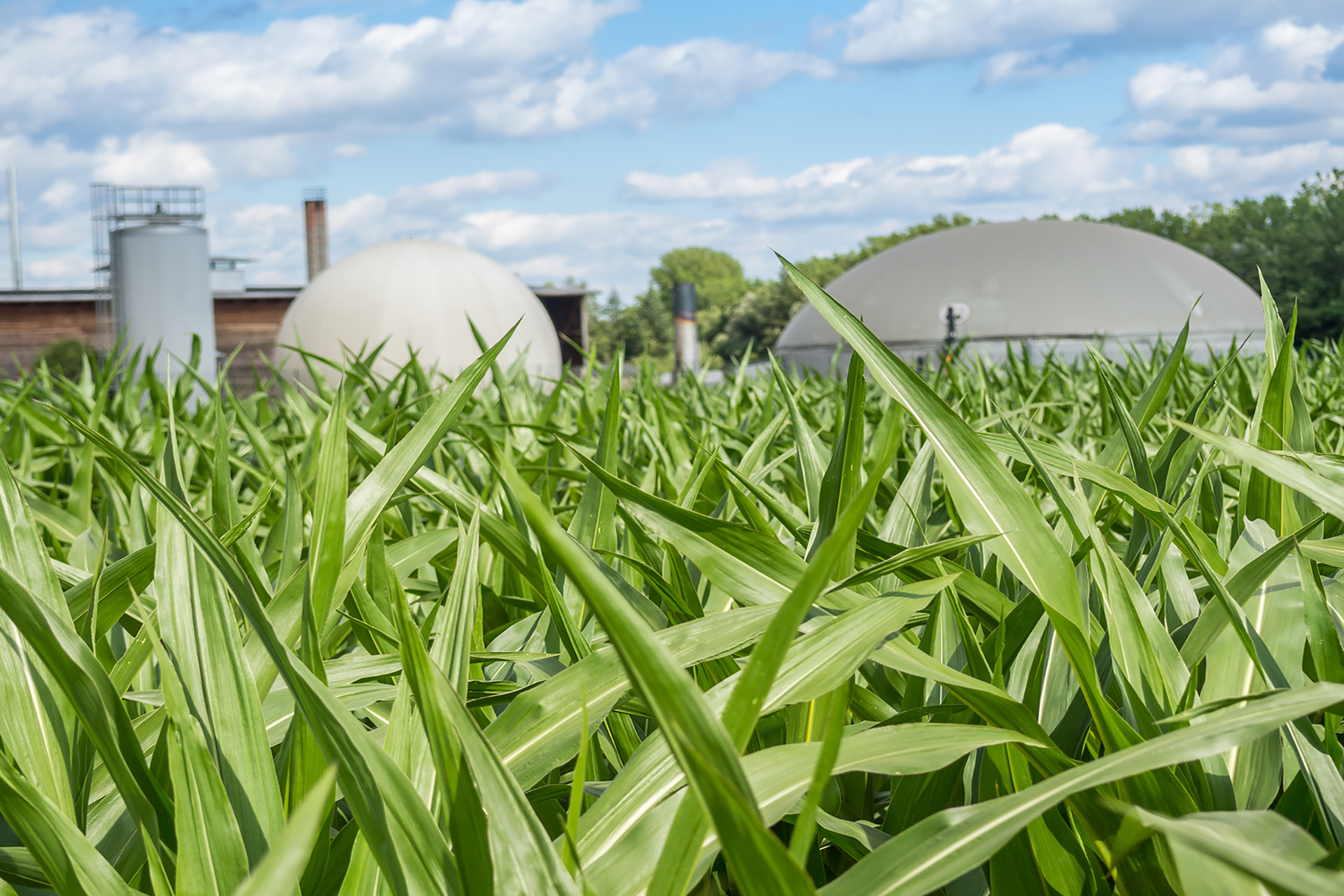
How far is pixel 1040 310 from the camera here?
1312 cm

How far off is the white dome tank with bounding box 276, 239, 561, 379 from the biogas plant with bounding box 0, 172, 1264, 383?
0.06ft

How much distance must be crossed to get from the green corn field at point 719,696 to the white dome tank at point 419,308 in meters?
7.66

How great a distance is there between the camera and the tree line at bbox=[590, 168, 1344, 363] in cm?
2936

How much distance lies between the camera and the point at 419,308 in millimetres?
8742

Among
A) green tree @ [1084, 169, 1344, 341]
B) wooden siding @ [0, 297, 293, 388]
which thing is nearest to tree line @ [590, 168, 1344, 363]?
green tree @ [1084, 169, 1344, 341]

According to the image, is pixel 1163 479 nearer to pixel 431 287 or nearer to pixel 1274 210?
pixel 431 287

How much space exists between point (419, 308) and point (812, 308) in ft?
27.2

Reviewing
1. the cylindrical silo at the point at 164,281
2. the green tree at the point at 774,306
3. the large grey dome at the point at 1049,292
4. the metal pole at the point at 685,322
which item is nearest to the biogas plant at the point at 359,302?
the cylindrical silo at the point at 164,281

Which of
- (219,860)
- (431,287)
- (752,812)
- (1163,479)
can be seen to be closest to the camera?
(752,812)

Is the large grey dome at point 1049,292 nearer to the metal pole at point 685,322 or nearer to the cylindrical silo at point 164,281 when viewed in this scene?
the metal pole at point 685,322

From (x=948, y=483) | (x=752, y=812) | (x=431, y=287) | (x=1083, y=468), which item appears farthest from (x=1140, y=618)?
(x=431, y=287)

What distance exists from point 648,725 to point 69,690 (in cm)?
34

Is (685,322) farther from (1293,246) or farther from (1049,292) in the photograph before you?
(1293,246)

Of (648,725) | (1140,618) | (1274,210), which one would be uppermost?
(1274,210)
